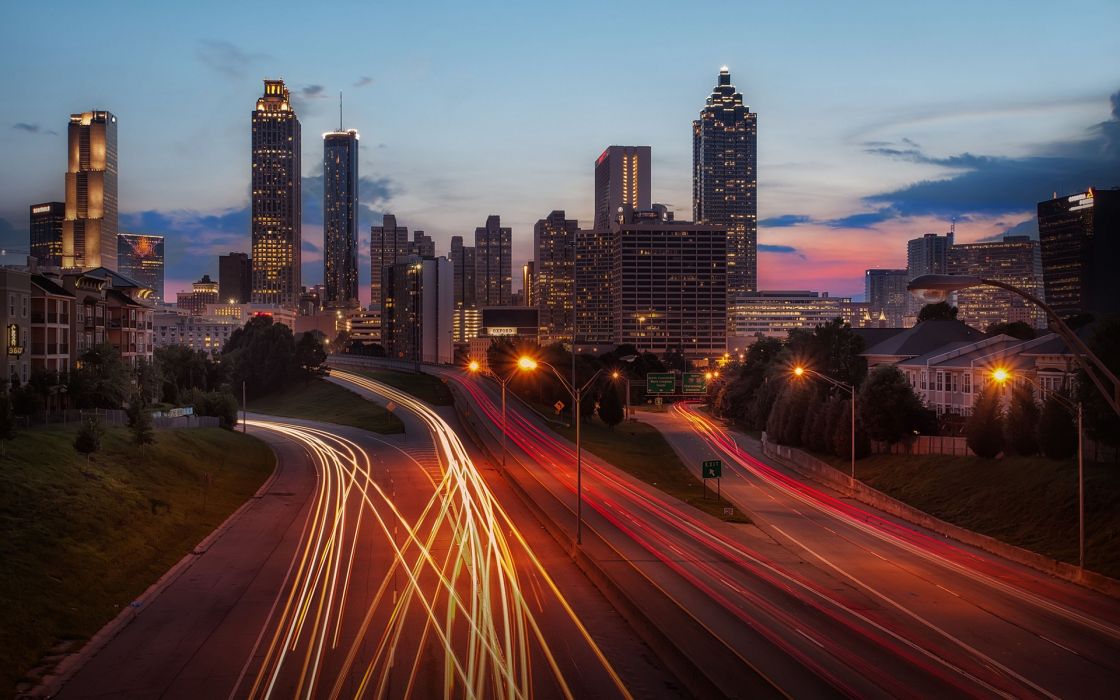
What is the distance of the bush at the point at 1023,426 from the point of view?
162ft

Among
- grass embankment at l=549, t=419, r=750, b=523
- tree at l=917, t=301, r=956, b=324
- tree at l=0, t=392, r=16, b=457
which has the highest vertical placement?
tree at l=917, t=301, r=956, b=324

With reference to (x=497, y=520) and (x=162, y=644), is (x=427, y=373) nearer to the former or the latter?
(x=497, y=520)

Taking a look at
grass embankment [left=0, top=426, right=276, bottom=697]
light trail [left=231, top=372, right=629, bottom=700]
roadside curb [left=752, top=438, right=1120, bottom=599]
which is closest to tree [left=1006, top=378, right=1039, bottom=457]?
roadside curb [left=752, top=438, right=1120, bottom=599]

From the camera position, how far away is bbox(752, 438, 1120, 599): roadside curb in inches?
1271

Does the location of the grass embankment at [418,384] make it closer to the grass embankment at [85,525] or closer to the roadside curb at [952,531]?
the roadside curb at [952,531]

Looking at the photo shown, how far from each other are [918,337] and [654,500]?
48056 mm

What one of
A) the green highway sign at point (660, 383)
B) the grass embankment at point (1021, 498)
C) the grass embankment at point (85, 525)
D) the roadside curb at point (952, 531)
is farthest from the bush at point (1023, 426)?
the grass embankment at point (85, 525)

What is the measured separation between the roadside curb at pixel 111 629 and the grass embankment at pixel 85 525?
0.95ft

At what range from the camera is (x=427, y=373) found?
155875 millimetres

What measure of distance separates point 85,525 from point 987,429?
46.3 metres

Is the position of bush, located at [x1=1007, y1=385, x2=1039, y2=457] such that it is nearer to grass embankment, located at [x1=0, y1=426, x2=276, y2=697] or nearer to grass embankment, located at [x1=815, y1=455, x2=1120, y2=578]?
grass embankment, located at [x1=815, y1=455, x2=1120, y2=578]

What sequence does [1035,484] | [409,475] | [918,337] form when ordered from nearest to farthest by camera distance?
[1035,484], [409,475], [918,337]

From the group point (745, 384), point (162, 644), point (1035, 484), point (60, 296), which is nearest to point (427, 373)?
point (745, 384)

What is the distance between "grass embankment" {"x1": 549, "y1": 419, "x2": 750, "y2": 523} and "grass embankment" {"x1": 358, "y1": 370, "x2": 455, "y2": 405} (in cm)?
2601
